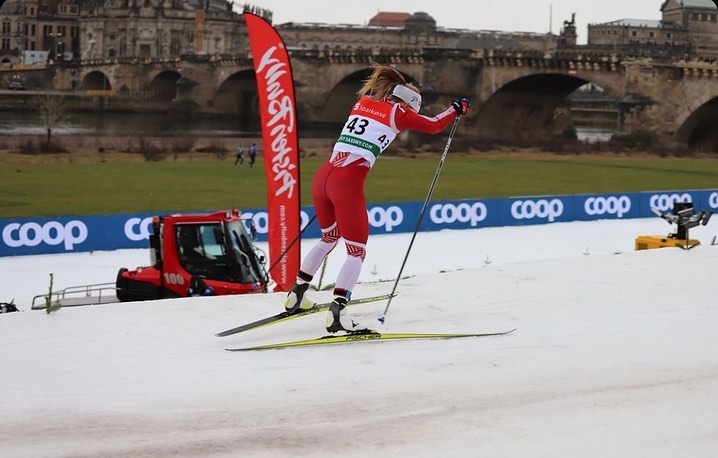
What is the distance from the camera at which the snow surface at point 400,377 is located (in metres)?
5.99

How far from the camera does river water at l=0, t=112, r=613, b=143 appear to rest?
83.9 m

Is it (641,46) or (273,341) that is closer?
(273,341)

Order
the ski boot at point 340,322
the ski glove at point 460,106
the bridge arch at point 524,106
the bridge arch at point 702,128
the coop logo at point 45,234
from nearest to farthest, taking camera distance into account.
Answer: the ski boot at point 340,322
the ski glove at point 460,106
the coop logo at point 45,234
the bridge arch at point 702,128
the bridge arch at point 524,106

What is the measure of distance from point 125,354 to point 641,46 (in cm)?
13586

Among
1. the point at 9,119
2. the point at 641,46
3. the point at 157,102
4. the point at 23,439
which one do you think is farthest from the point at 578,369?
the point at 641,46

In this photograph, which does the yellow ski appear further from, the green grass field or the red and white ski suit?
the green grass field

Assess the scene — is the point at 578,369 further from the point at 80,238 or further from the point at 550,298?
the point at 80,238

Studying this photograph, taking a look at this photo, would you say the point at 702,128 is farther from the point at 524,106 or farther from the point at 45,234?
the point at 45,234

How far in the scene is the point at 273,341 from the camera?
8438 millimetres

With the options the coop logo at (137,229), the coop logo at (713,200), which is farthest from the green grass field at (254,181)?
the coop logo at (713,200)

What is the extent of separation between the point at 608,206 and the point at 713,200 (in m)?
4.89

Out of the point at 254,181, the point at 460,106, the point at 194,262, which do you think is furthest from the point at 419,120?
the point at 254,181

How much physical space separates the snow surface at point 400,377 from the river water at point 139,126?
68033 mm

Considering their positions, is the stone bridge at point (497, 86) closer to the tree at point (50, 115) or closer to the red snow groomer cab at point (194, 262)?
the tree at point (50, 115)
